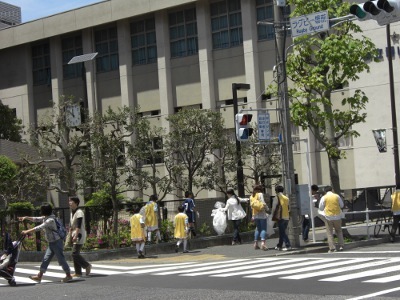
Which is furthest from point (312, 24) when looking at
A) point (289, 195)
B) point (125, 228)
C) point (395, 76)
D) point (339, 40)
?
point (395, 76)

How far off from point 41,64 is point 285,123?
36.7 m

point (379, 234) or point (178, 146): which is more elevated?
point (178, 146)

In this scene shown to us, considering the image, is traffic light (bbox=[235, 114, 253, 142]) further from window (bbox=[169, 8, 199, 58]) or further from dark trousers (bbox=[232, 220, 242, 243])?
Result: window (bbox=[169, 8, 199, 58])

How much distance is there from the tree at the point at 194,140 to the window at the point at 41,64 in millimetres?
27739

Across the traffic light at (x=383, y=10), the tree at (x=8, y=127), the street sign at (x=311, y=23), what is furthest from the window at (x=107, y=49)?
the traffic light at (x=383, y=10)

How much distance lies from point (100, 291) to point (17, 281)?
386 centimetres

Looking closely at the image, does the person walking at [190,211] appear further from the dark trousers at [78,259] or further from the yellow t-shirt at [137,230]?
the dark trousers at [78,259]

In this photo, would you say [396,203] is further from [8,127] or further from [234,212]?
[8,127]

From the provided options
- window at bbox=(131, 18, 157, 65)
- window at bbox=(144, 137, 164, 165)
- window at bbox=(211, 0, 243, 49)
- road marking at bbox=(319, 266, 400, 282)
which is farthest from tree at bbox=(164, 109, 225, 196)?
window at bbox=(131, 18, 157, 65)

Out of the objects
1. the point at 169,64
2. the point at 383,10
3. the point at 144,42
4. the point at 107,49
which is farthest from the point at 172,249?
the point at 107,49

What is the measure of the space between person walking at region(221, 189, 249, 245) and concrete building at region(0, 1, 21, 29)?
49.4 metres

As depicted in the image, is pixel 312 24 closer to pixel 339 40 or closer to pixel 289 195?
pixel 339 40

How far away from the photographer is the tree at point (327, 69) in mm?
21359

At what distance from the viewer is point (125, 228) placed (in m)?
23.4
